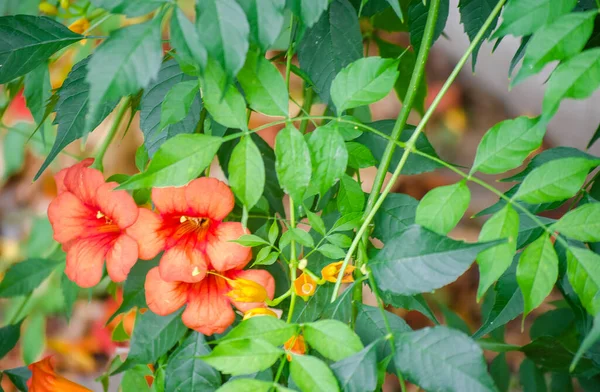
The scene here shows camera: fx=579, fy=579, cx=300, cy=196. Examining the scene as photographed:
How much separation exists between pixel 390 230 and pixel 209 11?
327 millimetres

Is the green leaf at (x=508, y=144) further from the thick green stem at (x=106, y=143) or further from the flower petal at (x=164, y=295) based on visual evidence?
the thick green stem at (x=106, y=143)

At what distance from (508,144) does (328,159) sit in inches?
6.5

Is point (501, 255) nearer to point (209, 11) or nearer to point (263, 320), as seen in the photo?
point (263, 320)

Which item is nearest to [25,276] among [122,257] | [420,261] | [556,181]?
[122,257]

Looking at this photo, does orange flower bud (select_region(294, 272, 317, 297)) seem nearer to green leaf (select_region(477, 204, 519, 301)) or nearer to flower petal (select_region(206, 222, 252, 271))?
flower petal (select_region(206, 222, 252, 271))

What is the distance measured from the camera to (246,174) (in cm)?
54

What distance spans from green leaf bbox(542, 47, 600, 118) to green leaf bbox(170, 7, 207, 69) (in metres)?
0.28

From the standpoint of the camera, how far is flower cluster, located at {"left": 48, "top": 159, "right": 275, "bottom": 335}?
637 mm

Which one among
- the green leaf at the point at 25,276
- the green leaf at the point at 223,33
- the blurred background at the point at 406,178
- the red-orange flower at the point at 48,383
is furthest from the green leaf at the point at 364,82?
the blurred background at the point at 406,178

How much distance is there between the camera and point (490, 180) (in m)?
2.15

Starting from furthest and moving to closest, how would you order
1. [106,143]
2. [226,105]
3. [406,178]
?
[406,178], [106,143], [226,105]

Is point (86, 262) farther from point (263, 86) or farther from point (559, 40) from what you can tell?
point (559, 40)

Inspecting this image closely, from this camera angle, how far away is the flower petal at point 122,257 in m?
0.65

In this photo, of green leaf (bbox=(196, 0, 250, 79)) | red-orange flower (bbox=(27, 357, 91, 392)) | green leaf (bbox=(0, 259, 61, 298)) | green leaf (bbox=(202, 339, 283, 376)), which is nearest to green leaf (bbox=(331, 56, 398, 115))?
green leaf (bbox=(196, 0, 250, 79))
